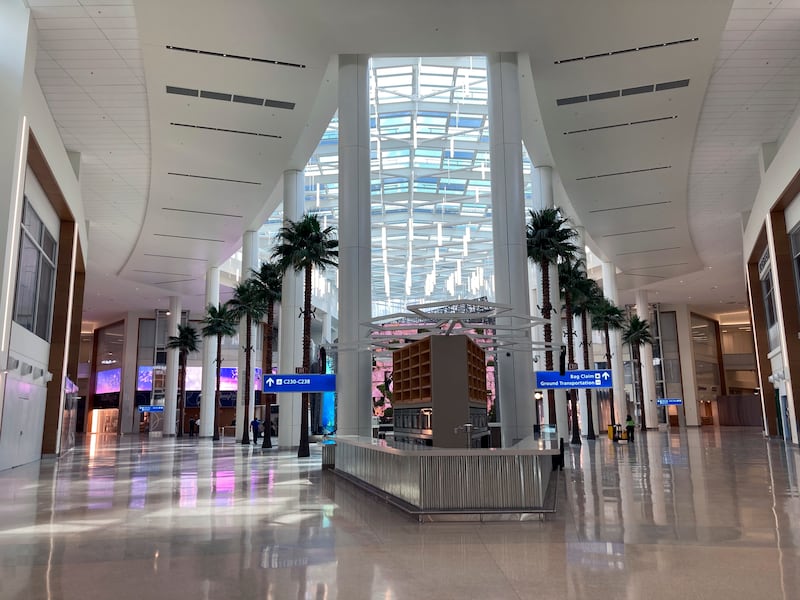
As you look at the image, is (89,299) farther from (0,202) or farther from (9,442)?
(0,202)

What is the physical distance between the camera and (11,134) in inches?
539

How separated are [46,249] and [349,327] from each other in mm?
11251

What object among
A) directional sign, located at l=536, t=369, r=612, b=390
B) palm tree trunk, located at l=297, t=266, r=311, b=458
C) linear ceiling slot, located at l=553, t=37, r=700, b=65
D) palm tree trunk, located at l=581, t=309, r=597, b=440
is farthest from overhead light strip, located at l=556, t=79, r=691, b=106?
palm tree trunk, located at l=581, t=309, r=597, b=440

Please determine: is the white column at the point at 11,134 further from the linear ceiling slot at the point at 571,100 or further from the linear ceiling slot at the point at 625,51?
the linear ceiling slot at the point at 571,100

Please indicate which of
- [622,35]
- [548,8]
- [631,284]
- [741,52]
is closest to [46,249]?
[548,8]

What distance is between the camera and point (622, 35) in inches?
663

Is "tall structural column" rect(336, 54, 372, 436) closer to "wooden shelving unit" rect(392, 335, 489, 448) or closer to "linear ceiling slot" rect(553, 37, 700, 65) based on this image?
"wooden shelving unit" rect(392, 335, 489, 448)

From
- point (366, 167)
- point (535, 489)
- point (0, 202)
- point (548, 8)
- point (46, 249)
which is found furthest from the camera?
point (46, 249)

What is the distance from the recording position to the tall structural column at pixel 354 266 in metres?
16.8

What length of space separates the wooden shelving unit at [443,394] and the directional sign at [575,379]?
699 cm

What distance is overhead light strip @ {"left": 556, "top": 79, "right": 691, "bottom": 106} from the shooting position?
757 inches

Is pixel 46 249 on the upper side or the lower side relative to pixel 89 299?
lower

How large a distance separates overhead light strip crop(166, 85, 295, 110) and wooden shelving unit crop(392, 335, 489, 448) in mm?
10295

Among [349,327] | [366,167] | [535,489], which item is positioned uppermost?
[366,167]
